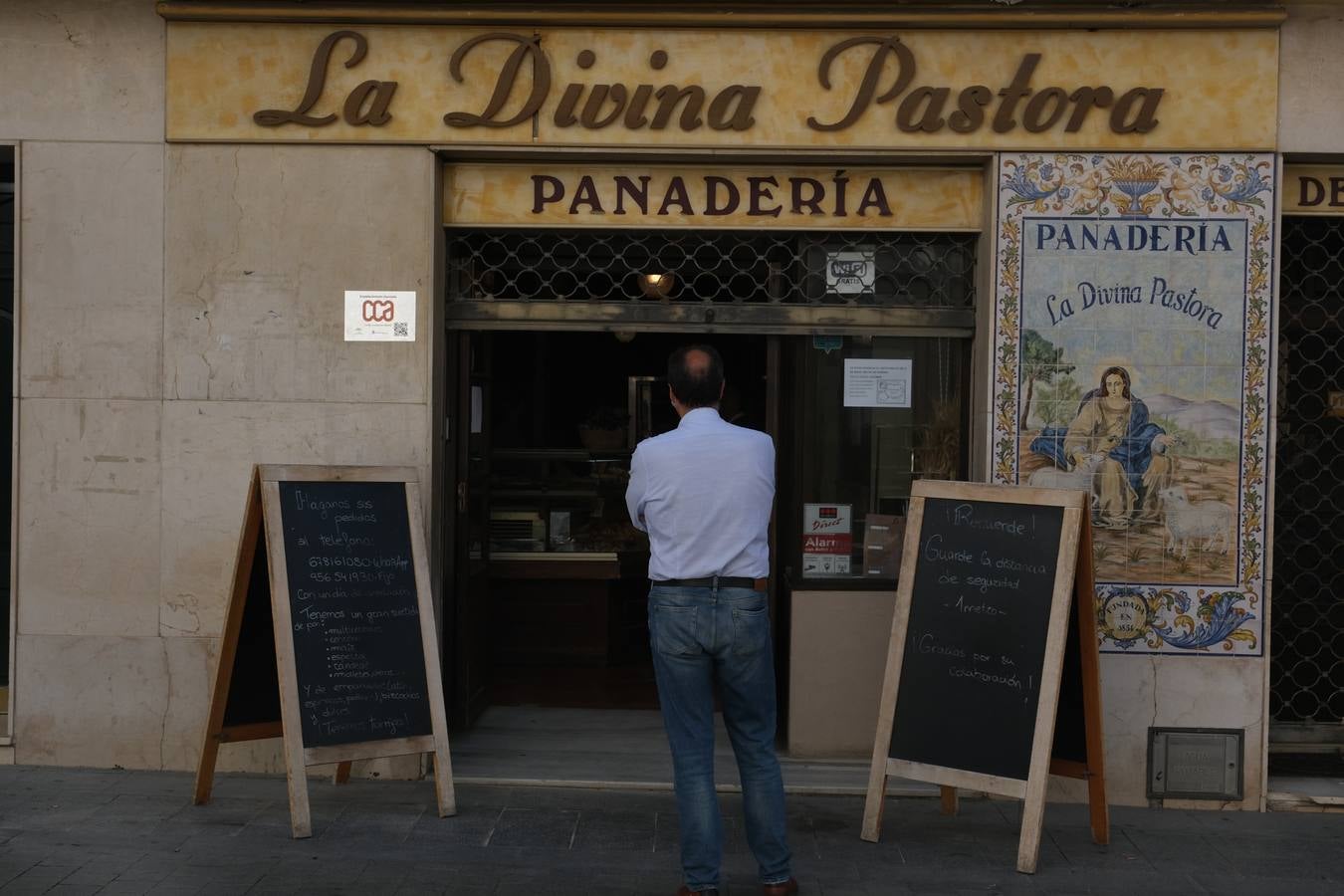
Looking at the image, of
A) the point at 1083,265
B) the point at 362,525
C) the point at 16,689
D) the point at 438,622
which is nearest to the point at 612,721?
the point at 438,622

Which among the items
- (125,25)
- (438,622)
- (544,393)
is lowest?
(438,622)

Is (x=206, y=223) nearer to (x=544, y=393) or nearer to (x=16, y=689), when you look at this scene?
(x=16, y=689)

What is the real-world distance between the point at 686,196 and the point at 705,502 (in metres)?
2.46

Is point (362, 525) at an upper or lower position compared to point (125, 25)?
lower

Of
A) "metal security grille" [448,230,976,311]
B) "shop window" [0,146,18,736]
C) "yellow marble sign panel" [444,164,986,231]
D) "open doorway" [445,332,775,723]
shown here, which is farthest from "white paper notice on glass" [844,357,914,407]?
"shop window" [0,146,18,736]

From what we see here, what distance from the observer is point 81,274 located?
6707 millimetres

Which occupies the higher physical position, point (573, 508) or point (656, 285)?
point (656, 285)

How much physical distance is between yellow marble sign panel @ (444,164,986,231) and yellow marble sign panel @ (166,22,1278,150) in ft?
0.82

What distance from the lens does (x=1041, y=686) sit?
18.1 ft

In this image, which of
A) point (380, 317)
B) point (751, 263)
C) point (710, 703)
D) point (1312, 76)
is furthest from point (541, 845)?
point (1312, 76)

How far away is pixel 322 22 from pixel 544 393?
405 cm

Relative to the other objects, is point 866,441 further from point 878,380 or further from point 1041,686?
point 1041,686

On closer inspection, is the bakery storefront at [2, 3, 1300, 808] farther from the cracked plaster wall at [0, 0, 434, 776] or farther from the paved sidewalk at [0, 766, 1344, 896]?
the paved sidewalk at [0, 766, 1344, 896]

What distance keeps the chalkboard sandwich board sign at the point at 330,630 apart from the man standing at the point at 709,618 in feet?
5.19
